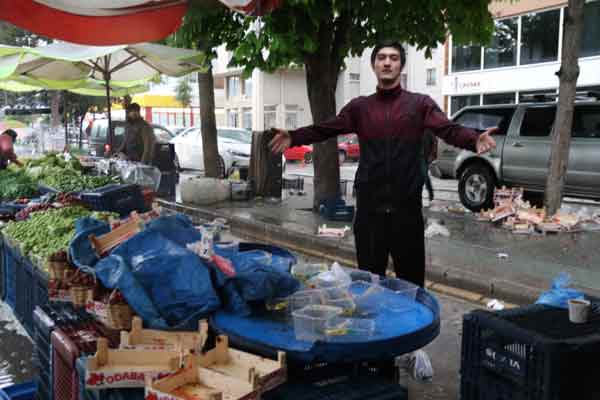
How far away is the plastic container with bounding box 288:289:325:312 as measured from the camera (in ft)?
10.2

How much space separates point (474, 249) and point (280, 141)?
15.3 ft

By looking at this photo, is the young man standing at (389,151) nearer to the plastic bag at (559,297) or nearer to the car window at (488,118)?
the plastic bag at (559,297)

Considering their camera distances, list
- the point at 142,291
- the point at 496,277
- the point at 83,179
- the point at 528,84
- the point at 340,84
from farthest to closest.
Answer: the point at 340,84, the point at 528,84, the point at 83,179, the point at 496,277, the point at 142,291

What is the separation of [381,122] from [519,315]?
1586 millimetres

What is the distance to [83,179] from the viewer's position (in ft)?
24.7

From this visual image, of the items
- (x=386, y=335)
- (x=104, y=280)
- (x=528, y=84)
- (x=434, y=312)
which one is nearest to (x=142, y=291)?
(x=104, y=280)

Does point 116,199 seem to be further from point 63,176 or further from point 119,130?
point 119,130

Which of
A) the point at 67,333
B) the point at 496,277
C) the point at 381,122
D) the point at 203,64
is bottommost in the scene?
the point at 496,277

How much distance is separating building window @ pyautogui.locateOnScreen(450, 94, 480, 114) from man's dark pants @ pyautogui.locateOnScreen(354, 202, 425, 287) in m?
24.7

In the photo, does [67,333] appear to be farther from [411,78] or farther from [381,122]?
[411,78]

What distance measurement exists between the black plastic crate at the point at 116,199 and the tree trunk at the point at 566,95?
608 cm

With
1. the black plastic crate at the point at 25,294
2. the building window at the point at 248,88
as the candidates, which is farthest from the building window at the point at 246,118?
the black plastic crate at the point at 25,294

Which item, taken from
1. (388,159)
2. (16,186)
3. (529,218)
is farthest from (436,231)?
(16,186)

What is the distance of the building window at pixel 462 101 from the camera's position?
2758cm
